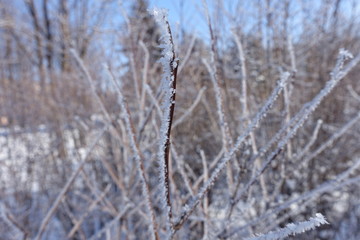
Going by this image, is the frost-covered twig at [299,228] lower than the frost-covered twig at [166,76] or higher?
lower

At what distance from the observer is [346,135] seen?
2.70m

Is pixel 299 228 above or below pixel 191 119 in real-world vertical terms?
below

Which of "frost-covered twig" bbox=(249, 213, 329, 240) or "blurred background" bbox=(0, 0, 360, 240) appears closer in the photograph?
"frost-covered twig" bbox=(249, 213, 329, 240)

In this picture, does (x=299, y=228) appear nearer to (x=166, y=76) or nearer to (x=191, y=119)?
(x=166, y=76)

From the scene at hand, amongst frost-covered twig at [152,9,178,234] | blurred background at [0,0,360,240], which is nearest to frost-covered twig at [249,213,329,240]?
frost-covered twig at [152,9,178,234]

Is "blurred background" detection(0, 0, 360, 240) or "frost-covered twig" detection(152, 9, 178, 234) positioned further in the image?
"blurred background" detection(0, 0, 360, 240)

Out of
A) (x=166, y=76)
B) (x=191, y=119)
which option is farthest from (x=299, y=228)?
(x=191, y=119)

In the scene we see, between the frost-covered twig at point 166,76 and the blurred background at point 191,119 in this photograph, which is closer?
the frost-covered twig at point 166,76

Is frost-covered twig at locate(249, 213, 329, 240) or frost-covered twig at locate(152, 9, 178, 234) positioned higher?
frost-covered twig at locate(152, 9, 178, 234)

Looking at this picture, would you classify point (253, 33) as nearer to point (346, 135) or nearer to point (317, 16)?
point (317, 16)

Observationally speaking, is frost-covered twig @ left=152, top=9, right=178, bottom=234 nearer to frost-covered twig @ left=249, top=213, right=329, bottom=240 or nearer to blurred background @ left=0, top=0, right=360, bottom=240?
frost-covered twig @ left=249, top=213, right=329, bottom=240

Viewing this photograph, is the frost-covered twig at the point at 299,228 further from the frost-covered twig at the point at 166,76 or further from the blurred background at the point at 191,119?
the blurred background at the point at 191,119

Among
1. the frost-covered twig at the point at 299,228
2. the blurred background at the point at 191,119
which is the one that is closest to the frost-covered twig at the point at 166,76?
the frost-covered twig at the point at 299,228

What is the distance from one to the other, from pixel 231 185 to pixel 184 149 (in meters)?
1.58
